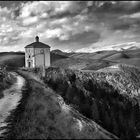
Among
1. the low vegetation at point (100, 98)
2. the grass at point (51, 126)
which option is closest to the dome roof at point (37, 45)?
the low vegetation at point (100, 98)

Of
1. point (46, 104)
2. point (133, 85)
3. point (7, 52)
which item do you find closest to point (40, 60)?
point (133, 85)

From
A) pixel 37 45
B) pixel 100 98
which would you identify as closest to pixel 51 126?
pixel 100 98

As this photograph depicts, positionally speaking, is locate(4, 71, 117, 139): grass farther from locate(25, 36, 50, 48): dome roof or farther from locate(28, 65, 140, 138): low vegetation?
locate(25, 36, 50, 48): dome roof

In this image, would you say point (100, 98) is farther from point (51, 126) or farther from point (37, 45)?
point (37, 45)

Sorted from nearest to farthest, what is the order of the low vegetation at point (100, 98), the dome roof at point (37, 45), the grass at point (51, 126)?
1. the grass at point (51, 126)
2. the low vegetation at point (100, 98)
3. the dome roof at point (37, 45)

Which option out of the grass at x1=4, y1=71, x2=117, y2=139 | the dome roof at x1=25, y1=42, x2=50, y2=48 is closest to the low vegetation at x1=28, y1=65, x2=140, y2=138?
the grass at x1=4, y1=71, x2=117, y2=139

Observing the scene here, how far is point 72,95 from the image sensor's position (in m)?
28.2

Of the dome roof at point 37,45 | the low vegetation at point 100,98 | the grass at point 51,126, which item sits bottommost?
the low vegetation at point 100,98

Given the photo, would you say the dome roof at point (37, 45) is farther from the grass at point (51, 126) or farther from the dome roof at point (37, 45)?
the grass at point (51, 126)

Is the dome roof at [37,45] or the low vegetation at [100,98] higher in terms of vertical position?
the dome roof at [37,45]

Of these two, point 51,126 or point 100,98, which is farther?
point 100,98

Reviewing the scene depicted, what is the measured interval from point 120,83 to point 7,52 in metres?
155

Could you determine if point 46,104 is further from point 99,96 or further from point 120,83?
point 120,83

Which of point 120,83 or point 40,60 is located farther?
point 40,60
